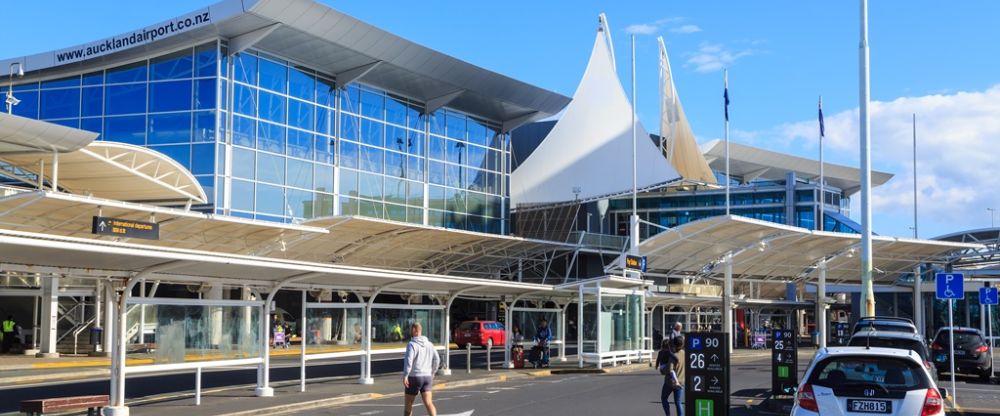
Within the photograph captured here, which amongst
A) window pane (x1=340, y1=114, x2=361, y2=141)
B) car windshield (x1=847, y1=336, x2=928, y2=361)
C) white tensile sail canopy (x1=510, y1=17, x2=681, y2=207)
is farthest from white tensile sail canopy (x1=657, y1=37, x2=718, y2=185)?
car windshield (x1=847, y1=336, x2=928, y2=361)

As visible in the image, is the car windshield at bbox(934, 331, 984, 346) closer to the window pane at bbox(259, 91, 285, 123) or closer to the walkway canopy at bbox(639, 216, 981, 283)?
the walkway canopy at bbox(639, 216, 981, 283)

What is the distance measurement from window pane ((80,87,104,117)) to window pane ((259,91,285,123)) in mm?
6912

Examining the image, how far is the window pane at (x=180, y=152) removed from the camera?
43062 millimetres

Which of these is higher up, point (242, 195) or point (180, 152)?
point (180, 152)

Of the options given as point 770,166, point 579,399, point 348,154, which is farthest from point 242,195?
point 770,166

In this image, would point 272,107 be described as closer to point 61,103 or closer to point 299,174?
point 299,174

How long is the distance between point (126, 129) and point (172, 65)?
3.42 m

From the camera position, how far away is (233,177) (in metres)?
43.5

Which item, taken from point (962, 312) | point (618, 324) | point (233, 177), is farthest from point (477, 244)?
point (962, 312)

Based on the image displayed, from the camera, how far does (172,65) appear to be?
4403 centimetres

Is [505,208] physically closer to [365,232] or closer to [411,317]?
[365,232]

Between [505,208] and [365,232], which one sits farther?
[505,208]

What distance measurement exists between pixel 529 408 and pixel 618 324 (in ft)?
52.5

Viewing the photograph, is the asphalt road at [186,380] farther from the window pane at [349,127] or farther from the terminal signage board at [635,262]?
the window pane at [349,127]
